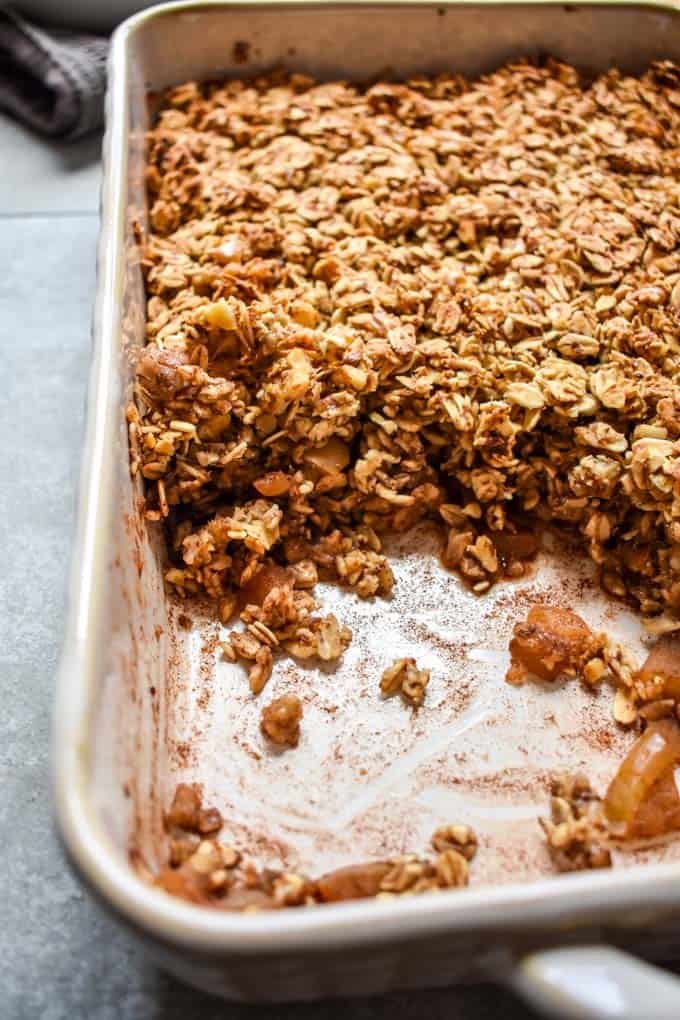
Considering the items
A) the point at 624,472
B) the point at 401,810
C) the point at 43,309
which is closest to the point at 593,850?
the point at 401,810

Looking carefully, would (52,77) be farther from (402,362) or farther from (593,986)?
(593,986)

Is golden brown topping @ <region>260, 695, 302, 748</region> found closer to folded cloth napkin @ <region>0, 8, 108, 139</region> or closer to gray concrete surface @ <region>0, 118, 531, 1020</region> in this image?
gray concrete surface @ <region>0, 118, 531, 1020</region>

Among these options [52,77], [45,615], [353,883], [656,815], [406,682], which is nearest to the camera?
[353,883]

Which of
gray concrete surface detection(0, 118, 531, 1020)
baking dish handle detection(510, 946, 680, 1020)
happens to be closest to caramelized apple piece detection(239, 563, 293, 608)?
gray concrete surface detection(0, 118, 531, 1020)

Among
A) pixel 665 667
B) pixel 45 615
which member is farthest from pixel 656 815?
pixel 45 615

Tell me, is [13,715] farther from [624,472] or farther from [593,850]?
[624,472]

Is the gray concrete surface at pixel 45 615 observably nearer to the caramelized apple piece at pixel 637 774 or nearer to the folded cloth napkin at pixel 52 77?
the folded cloth napkin at pixel 52 77

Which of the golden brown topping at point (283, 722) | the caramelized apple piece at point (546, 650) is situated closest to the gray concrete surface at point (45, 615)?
the golden brown topping at point (283, 722)
